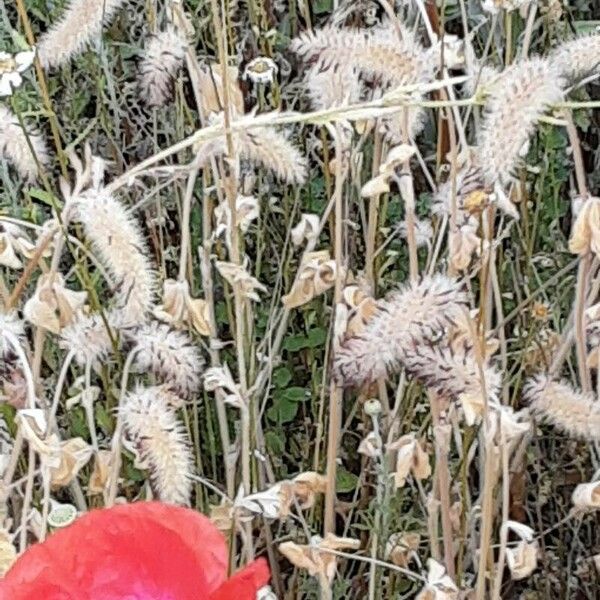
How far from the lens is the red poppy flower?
0.42 m

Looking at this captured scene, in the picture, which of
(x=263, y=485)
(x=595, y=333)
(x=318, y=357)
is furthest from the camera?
(x=318, y=357)

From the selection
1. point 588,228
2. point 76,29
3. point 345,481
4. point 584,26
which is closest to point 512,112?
point 588,228

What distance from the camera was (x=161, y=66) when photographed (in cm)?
78

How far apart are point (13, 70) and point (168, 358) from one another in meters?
0.19

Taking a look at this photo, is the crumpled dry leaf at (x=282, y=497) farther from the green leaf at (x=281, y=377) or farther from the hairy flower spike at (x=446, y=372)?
the green leaf at (x=281, y=377)

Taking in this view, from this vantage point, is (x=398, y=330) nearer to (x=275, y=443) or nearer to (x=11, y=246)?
(x=11, y=246)

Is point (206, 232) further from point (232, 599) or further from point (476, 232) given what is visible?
point (232, 599)

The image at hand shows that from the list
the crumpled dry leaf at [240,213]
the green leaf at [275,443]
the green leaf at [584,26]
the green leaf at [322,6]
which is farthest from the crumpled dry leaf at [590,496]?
the green leaf at [322,6]

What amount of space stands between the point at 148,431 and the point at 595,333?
26 centimetres

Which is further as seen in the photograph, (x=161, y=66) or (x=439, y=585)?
(x=161, y=66)

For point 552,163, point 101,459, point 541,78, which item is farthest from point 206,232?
point 552,163

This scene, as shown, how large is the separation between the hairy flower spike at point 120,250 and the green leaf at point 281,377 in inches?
16.0

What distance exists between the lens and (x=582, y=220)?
0.64 metres

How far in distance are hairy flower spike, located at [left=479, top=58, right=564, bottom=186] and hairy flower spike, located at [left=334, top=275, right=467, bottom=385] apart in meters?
0.06
